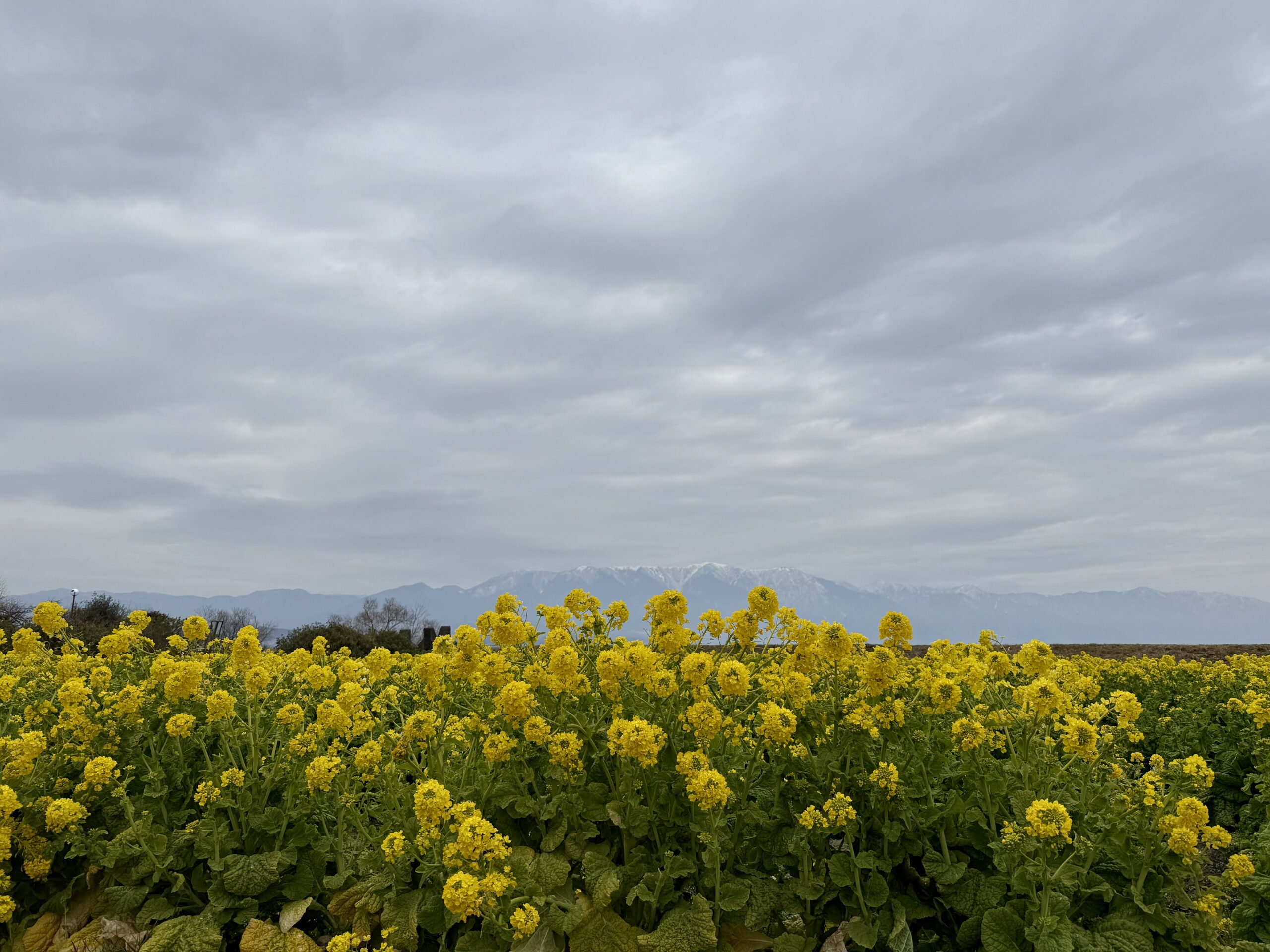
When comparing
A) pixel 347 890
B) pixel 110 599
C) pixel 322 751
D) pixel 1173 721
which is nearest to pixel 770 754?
pixel 347 890

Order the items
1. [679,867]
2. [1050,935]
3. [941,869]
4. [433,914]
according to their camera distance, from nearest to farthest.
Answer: [1050,935] → [679,867] → [433,914] → [941,869]

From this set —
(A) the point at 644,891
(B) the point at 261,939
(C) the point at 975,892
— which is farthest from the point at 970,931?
(B) the point at 261,939

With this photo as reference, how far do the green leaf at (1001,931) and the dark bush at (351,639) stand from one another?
2733cm

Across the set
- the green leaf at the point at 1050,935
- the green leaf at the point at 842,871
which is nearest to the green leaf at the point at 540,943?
the green leaf at the point at 842,871

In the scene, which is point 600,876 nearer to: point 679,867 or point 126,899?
point 679,867

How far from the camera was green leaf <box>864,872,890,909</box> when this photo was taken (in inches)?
187

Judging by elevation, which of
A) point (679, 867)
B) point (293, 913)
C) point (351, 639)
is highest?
point (679, 867)

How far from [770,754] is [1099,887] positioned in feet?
6.99

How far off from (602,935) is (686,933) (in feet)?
1.67

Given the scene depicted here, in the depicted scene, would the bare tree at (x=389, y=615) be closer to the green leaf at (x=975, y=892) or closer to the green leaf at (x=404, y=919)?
the green leaf at (x=404, y=919)

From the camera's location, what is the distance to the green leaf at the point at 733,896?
4480 mm

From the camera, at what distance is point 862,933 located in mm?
4609

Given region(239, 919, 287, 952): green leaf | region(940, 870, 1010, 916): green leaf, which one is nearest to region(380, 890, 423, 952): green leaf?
region(239, 919, 287, 952): green leaf

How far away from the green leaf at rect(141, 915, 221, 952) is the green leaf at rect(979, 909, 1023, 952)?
5.15 metres
